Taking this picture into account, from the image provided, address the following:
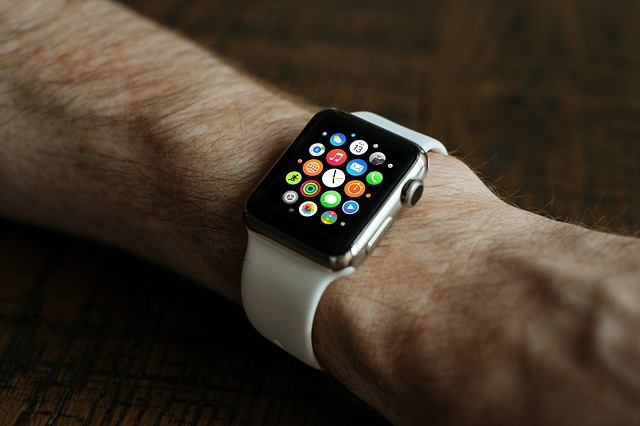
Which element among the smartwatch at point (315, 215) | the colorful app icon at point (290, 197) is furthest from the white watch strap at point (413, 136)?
the colorful app icon at point (290, 197)

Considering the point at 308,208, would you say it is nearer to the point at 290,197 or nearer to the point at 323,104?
the point at 290,197

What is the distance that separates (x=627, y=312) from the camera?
465 mm

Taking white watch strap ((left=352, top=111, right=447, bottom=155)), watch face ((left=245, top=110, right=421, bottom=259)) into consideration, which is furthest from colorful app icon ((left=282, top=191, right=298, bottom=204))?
white watch strap ((left=352, top=111, right=447, bottom=155))

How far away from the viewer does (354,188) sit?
1.84ft

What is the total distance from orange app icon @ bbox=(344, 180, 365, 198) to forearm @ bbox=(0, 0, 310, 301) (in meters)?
0.11

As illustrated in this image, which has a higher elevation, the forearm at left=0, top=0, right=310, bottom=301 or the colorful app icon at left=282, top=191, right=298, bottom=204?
the colorful app icon at left=282, top=191, right=298, bottom=204

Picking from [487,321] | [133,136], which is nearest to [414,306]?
[487,321]

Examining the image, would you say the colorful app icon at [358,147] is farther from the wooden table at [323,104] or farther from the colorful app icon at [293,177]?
the wooden table at [323,104]

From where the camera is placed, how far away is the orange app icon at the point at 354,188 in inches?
21.9

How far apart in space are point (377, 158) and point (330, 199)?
0.05 m

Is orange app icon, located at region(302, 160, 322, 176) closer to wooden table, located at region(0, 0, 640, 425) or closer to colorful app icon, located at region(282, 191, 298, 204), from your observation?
colorful app icon, located at region(282, 191, 298, 204)

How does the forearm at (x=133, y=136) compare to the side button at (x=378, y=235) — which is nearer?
the side button at (x=378, y=235)

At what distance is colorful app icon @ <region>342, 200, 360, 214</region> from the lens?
0.55 meters

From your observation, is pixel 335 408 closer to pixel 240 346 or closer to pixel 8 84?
pixel 240 346
